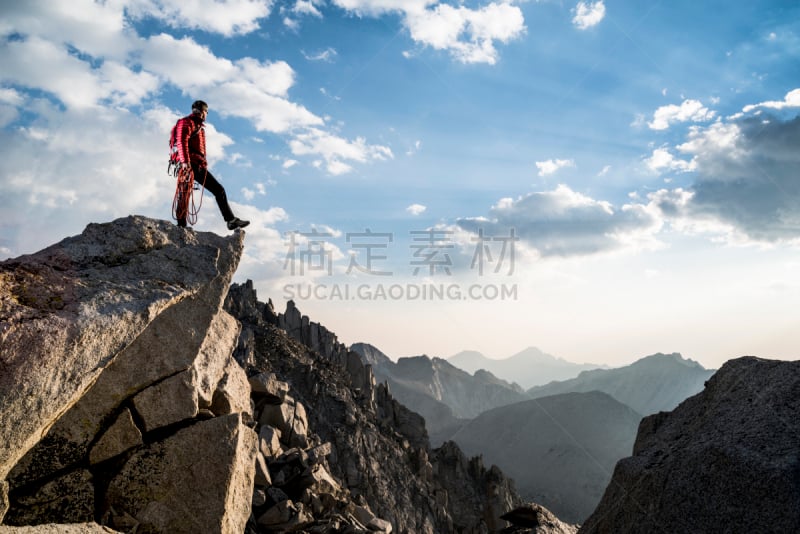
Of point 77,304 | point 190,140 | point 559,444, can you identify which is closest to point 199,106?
point 190,140

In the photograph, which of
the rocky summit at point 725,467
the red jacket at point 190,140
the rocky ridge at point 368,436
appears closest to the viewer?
the rocky summit at point 725,467

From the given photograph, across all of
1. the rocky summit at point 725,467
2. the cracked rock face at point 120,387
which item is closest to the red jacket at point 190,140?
the cracked rock face at point 120,387

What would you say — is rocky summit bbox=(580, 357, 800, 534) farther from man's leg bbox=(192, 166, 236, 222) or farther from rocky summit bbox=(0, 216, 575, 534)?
man's leg bbox=(192, 166, 236, 222)

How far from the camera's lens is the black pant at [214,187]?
42.2 ft

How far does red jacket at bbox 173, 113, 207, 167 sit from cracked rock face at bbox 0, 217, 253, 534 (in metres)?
2.42

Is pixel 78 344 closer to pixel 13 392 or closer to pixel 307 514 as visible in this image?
pixel 13 392

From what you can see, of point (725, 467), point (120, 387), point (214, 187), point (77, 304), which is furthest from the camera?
point (214, 187)

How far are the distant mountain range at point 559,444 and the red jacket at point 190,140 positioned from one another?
4897 inches

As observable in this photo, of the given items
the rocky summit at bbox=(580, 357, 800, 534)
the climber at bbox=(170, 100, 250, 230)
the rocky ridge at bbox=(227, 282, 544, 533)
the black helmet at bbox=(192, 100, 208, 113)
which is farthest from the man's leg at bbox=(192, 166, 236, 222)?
the rocky ridge at bbox=(227, 282, 544, 533)

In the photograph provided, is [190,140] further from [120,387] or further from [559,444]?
[559,444]

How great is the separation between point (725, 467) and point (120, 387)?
9880 mm

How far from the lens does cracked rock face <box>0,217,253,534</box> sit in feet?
23.0

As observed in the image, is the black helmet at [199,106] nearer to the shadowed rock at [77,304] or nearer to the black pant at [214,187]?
the black pant at [214,187]

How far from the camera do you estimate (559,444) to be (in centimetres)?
16012
